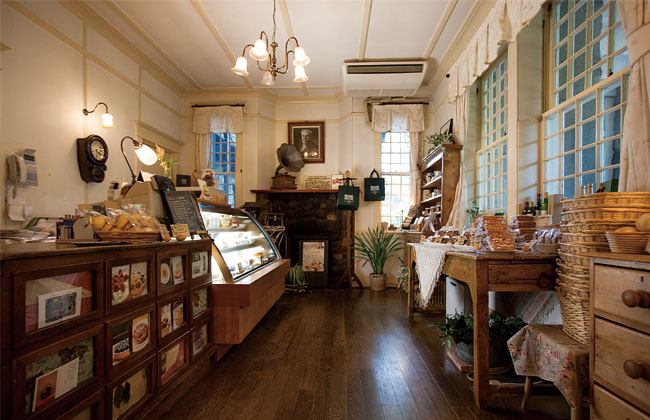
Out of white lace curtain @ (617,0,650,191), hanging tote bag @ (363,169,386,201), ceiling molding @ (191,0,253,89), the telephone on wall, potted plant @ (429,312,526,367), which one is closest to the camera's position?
white lace curtain @ (617,0,650,191)

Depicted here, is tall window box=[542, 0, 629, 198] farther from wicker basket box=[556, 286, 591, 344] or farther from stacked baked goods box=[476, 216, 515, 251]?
wicker basket box=[556, 286, 591, 344]

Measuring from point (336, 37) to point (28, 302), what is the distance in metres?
4.39

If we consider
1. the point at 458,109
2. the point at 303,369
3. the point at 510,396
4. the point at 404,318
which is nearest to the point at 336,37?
the point at 458,109

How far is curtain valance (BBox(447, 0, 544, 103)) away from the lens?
2.46m

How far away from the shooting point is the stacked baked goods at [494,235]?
1.89m

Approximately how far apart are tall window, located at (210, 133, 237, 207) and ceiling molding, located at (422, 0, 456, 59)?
3825 millimetres

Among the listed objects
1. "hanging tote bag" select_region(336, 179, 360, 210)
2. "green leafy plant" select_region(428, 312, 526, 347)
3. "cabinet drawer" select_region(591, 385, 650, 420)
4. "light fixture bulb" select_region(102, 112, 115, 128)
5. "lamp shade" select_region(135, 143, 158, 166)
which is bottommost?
"green leafy plant" select_region(428, 312, 526, 347)

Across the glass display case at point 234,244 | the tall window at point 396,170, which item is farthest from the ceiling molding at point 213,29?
the tall window at point 396,170

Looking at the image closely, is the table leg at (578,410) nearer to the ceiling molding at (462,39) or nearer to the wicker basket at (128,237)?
the wicker basket at (128,237)

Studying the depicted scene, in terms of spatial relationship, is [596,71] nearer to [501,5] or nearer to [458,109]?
[501,5]

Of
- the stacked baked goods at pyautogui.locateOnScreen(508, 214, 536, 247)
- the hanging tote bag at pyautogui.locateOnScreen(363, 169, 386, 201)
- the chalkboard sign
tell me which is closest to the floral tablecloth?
the stacked baked goods at pyautogui.locateOnScreen(508, 214, 536, 247)

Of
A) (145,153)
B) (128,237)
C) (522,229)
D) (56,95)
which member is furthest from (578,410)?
(56,95)

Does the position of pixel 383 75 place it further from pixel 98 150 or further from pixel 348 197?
pixel 98 150

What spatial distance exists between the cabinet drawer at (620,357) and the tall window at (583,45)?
5.81ft
